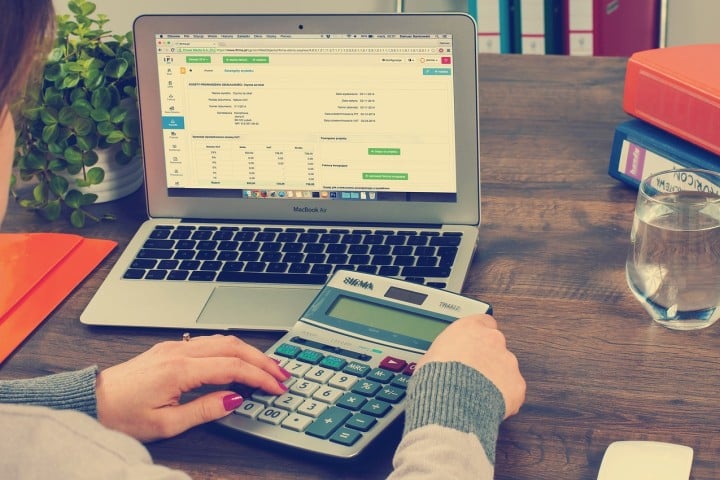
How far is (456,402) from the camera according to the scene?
0.81m

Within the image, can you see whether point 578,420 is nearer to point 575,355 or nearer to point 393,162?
point 575,355

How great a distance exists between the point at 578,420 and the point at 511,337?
0.47ft

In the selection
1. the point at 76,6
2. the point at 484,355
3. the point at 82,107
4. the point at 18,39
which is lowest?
the point at 484,355

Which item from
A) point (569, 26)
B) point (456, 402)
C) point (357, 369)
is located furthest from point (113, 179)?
point (569, 26)

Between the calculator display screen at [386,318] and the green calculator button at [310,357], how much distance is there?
6cm

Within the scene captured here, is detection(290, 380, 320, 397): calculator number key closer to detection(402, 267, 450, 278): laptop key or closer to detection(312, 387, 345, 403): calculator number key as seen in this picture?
detection(312, 387, 345, 403): calculator number key

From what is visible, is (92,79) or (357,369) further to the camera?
(92,79)

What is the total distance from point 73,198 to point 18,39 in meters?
0.60

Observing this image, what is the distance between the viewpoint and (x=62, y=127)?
1253 mm

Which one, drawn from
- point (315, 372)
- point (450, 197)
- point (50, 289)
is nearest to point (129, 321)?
point (50, 289)

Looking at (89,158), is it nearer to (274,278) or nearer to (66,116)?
(66,116)

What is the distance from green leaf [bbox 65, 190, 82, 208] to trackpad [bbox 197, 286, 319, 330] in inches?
11.3

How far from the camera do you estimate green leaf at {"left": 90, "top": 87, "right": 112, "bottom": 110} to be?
1.25 m

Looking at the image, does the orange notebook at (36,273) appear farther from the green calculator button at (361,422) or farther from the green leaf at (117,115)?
the green calculator button at (361,422)
